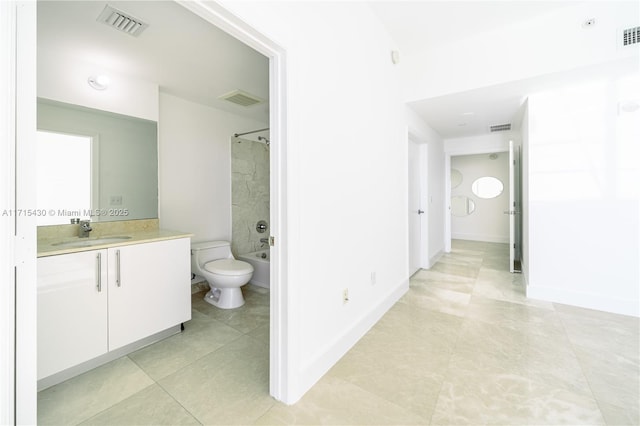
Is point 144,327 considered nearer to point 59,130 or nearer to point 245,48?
point 59,130

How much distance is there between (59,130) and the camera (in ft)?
6.71

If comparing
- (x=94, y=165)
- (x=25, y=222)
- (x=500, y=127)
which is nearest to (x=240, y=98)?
(x=94, y=165)

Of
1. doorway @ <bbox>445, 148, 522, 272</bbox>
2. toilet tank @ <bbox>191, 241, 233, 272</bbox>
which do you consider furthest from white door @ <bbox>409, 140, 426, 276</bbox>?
doorway @ <bbox>445, 148, 522, 272</bbox>

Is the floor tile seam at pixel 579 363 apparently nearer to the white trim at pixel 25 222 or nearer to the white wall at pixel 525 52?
the white wall at pixel 525 52

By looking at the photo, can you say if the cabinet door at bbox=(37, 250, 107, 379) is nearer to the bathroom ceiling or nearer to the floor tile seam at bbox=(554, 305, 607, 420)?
the bathroom ceiling

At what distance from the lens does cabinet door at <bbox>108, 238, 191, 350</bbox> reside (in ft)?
5.90

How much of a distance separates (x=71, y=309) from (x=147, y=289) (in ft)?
1.37

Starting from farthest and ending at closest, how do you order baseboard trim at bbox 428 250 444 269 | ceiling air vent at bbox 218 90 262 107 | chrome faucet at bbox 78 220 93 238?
baseboard trim at bbox 428 250 444 269 → ceiling air vent at bbox 218 90 262 107 → chrome faucet at bbox 78 220 93 238

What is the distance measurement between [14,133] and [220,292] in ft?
7.89

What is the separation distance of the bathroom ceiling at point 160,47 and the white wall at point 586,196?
3.01 meters

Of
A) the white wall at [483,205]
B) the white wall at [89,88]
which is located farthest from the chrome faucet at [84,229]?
the white wall at [483,205]

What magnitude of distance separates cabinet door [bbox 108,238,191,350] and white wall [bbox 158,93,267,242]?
3.48 ft

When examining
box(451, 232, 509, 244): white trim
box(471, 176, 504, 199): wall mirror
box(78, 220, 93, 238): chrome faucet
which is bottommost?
box(451, 232, 509, 244): white trim

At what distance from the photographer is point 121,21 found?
177cm
